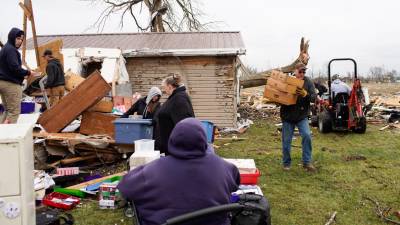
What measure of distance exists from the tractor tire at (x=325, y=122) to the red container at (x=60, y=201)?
8.44 m

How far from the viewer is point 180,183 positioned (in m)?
2.79

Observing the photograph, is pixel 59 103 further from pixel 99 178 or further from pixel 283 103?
pixel 283 103

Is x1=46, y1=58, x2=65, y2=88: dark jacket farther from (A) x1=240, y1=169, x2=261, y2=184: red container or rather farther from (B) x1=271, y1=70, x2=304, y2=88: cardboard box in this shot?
(A) x1=240, y1=169, x2=261, y2=184: red container

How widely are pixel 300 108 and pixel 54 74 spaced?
18.8ft

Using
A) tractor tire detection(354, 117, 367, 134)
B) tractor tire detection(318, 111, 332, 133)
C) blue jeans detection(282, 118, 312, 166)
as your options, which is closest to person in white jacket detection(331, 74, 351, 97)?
tractor tire detection(318, 111, 332, 133)

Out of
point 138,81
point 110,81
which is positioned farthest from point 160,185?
point 138,81

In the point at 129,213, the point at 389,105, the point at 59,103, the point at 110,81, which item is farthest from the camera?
the point at 389,105

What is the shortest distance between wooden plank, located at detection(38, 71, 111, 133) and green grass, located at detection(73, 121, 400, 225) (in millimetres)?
3220

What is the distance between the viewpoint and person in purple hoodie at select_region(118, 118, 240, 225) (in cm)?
278

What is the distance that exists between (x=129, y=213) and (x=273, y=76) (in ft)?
13.3

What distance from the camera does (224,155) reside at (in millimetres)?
9672

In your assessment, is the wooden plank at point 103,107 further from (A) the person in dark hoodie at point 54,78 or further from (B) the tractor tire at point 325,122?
(B) the tractor tire at point 325,122

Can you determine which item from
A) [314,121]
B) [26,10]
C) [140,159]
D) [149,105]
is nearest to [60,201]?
[140,159]

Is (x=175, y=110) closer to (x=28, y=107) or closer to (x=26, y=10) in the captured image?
(x=28, y=107)
